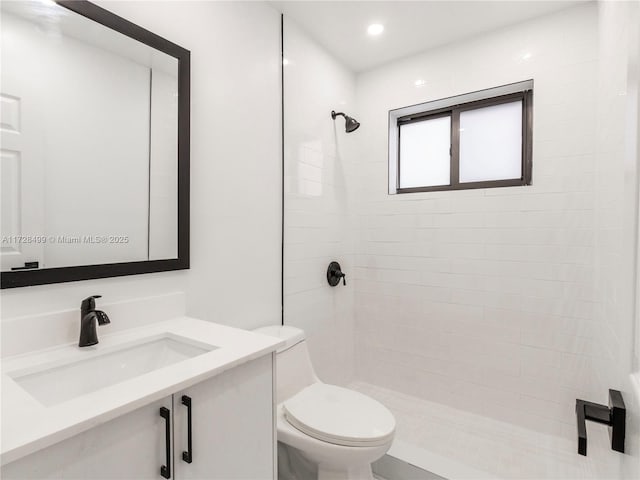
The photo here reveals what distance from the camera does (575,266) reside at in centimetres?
196

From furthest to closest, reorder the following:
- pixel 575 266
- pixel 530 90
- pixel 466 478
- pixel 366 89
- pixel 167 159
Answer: pixel 366 89
pixel 530 90
pixel 575 266
pixel 466 478
pixel 167 159

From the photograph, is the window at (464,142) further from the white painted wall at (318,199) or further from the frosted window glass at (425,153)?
the white painted wall at (318,199)

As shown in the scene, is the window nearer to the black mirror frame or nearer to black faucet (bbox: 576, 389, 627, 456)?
the black mirror frame

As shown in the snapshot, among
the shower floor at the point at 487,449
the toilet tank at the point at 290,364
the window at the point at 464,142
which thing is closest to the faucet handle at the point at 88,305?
the toilet tank at the point at 290,364

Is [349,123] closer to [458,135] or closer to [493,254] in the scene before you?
[458,135]

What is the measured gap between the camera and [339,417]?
148 cm

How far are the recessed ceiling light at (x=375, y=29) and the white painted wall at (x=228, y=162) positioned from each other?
58 centimetres

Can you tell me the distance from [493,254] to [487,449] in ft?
3.68

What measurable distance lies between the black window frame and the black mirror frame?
169cm

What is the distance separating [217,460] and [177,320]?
2.00 feet

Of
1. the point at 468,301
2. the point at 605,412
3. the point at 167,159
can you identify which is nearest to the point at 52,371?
the point at 167,159

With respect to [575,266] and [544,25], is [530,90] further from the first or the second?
[575,266]

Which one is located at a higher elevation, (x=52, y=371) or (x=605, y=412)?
(x=605, y=412)

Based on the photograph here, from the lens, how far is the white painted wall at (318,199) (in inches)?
83.4
